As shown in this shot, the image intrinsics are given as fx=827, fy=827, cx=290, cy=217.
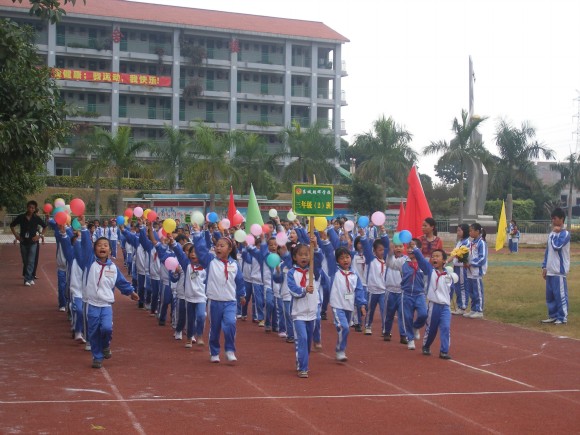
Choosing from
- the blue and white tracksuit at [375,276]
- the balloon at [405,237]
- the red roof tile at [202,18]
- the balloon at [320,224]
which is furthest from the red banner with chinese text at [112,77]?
the balloon at [405,237]

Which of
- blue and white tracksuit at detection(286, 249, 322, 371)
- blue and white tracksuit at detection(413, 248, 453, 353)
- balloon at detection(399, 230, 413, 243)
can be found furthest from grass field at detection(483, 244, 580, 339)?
blue and white tracksuit at detection(286, 249, 322, 371)

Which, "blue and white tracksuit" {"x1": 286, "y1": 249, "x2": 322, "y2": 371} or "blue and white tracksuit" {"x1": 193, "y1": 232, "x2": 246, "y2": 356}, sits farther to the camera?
"blue and white tracksuit" {"x1": 193, "y1": 232, "x2": 246, "y2": 356}

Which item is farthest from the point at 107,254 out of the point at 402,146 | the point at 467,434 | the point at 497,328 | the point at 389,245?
the point at 402,146

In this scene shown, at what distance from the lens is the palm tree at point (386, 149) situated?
43.4 meters

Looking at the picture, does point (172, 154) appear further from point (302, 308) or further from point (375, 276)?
point (302, 308)

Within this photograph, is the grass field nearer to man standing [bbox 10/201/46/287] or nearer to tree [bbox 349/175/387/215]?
man standing [bbox 10/201/46/287]

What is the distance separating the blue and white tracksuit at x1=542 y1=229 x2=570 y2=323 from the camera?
14375 mm

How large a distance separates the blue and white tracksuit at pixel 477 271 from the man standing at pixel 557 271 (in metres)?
1.29

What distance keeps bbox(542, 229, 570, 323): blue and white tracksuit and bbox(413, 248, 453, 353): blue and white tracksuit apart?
13.9ft

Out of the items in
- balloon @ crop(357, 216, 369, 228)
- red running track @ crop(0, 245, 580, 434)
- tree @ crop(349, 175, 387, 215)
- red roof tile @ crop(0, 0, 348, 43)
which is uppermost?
red roof tile @ crop(0, 0, 348, 43)

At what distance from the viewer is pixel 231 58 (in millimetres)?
62562

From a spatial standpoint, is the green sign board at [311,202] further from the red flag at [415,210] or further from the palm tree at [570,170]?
the palm tree at [570,170]

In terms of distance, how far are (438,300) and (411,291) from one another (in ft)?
3.67

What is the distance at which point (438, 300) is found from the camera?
10.8 metres
